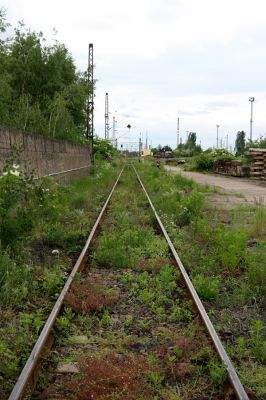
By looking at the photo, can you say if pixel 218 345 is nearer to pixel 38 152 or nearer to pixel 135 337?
pixel 135 337

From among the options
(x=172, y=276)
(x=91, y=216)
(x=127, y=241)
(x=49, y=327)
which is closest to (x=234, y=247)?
(x=172, y=276)

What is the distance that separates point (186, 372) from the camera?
4172 mm

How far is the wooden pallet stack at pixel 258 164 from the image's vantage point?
32.9 metres

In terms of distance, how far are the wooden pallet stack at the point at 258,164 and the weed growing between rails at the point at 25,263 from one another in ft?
78.8

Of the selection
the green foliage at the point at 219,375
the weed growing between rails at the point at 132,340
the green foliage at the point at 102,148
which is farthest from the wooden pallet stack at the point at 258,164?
the green foliage at the point at 219,375

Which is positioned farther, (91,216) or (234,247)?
(91,216)

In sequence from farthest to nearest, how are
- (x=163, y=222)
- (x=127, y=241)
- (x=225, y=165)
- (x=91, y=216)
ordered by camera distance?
1. (x=225, y=165)
2. (x=91, y=216)
3. (x=163, y=222)
4. (x=127, y=241)

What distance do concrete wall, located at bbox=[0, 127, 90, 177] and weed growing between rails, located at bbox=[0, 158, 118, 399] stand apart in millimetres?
946

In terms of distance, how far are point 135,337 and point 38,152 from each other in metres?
9.96

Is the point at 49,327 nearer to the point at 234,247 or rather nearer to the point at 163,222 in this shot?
the point at 234,247

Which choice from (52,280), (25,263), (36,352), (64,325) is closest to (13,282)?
(52,280)

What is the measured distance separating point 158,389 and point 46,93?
129 ft

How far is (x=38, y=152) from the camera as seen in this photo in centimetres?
1418

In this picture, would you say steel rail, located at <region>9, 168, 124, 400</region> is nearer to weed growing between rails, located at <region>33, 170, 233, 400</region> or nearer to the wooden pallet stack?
weed growing between rails, located at <region>33, 170, 233, 400</region>
